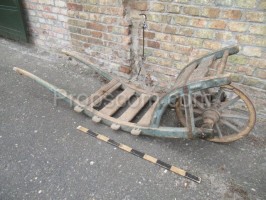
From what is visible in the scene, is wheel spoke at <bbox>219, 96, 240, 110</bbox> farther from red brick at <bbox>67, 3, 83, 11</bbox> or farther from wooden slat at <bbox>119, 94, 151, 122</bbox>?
red brick at <bbox>67, 3, 83, 11</bbox>

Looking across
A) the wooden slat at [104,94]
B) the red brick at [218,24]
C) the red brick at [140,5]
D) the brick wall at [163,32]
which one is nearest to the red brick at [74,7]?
the brick wall at [163,32]

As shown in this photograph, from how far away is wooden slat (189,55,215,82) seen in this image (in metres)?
2.14

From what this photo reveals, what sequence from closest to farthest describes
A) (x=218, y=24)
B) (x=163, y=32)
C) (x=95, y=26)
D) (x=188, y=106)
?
(x=188, y=106) < (x=218, y=24) < (x=163, y=32) < (x=95, y=26)

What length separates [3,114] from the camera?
293 centimetres

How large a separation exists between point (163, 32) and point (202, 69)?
89 centimetres

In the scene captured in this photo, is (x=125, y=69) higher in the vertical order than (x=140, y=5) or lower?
lower

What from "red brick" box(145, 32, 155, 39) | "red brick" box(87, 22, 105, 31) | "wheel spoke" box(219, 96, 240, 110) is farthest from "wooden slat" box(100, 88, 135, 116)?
"wheel spoke" box(219, 96, 240, 110)

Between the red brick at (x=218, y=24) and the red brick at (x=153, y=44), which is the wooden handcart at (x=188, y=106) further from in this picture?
the red brick at (x=153, y=44)

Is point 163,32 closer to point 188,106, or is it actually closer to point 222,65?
point 222,65

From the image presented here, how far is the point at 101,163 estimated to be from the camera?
2299 millimetres

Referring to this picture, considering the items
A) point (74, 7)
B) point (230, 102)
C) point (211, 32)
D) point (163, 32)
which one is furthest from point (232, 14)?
point (74, 7)

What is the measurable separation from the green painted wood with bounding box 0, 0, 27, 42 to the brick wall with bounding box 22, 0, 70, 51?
5.4 inches

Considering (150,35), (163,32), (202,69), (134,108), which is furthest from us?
(150,35)

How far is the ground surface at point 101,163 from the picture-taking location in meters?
2.04
